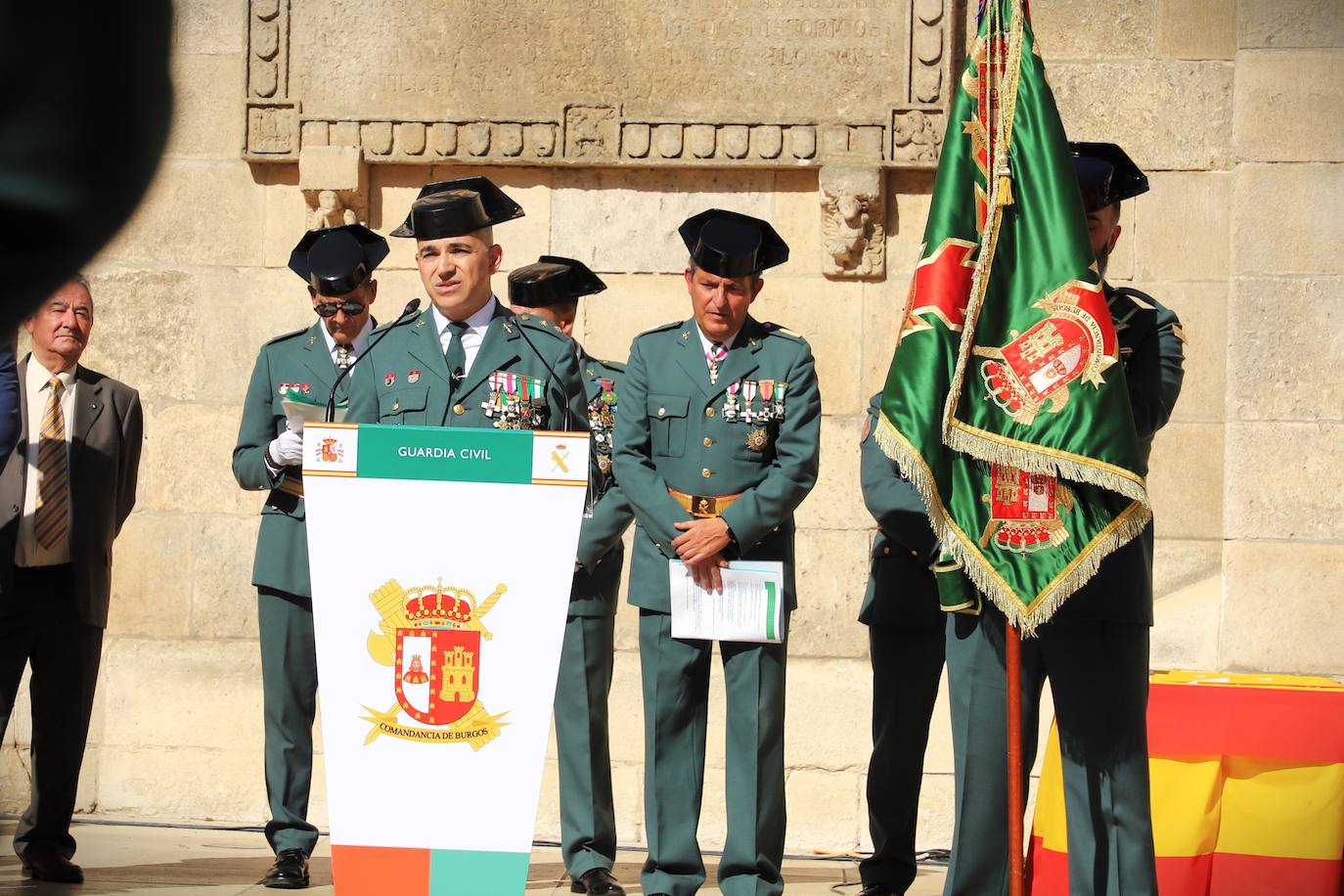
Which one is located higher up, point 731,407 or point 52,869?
point 731,407

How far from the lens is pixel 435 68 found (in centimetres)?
705

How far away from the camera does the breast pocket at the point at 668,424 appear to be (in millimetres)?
5145

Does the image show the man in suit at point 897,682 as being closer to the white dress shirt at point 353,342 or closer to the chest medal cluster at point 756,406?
the chest medal cluster at point 756,406

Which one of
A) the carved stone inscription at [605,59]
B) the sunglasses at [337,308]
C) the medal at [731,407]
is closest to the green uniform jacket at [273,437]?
the sunglasses at [337,308]

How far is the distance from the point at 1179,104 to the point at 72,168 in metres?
6.30

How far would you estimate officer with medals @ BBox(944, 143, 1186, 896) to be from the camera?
4.01 metres

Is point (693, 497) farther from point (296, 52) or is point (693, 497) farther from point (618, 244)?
point (296, 52)

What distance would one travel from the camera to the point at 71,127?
0.97 metres

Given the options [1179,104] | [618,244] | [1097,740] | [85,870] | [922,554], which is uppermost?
[1179,104]

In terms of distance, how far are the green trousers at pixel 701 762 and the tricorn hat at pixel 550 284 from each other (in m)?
1.66

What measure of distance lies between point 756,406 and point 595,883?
1.64 metres

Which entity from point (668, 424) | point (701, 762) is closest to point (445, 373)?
point (668, 424)

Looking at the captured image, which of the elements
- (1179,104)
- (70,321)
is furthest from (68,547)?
(1179,104)

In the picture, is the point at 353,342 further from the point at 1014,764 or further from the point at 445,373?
the point at 1014,764
